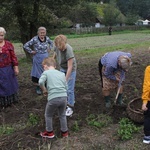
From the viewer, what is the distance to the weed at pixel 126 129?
172 inches

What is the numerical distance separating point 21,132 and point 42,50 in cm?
256

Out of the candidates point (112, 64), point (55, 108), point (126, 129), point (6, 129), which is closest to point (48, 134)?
point (55, 108)

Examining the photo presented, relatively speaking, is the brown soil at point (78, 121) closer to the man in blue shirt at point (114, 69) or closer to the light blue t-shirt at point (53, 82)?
the man in blue shirt at point (114, 69)

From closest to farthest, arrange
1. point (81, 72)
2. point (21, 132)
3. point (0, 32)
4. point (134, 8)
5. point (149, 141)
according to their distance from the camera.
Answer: point (149, 141), point (21, 132), point (0, 32), point (81, 72), point (134, 8)

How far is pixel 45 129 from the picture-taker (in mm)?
4730

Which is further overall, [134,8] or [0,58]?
[134,8]

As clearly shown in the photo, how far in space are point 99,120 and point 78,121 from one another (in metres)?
0.35

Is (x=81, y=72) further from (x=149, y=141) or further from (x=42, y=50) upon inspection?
(x=149, y=141)

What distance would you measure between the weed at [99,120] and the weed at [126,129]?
263 mm

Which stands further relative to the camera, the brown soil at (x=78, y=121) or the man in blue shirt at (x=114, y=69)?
the man in blue shirt at (x=114, y=69)

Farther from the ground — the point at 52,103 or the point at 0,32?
the point at 0,32

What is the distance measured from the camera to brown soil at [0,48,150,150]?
4242 millimetres

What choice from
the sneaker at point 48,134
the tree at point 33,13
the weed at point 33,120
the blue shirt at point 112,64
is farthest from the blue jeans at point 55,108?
the tree at point 33,13

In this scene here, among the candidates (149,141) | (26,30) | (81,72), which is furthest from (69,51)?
(26,30)
